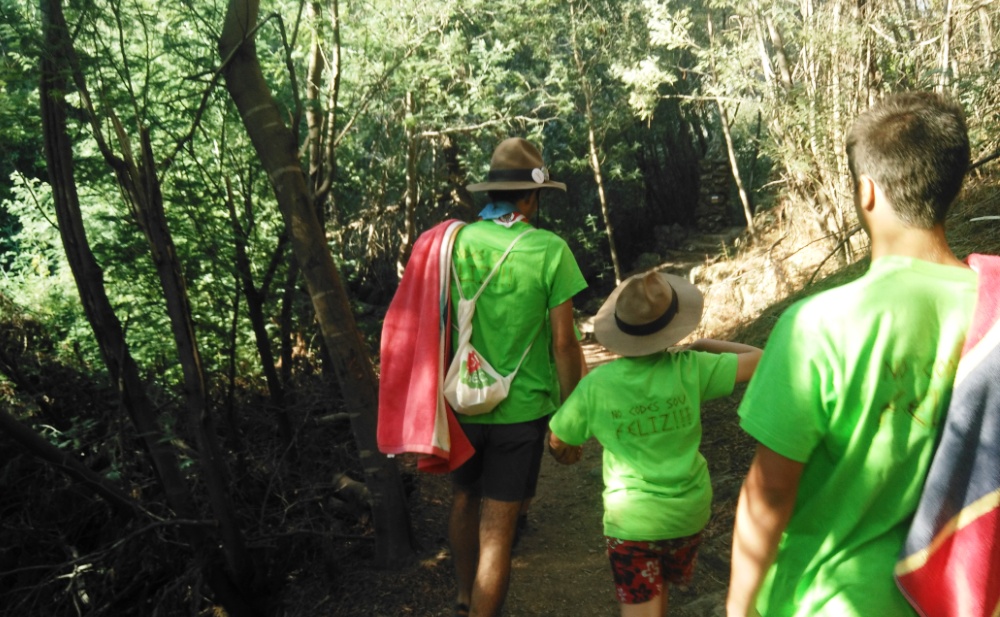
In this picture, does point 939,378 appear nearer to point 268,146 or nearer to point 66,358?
point 268,146

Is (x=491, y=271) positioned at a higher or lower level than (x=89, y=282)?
lower

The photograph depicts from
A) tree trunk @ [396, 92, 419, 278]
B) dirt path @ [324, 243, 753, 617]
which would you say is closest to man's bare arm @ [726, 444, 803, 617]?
dirt path @ [324, 243, 753, 617]

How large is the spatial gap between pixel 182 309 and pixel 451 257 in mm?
1660

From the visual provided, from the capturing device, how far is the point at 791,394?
1391mm

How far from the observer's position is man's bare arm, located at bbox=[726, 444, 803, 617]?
4.74ft

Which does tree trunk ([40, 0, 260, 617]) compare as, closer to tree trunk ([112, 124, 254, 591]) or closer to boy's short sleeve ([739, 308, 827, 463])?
tree trunk ([112, 124, 254, 591])

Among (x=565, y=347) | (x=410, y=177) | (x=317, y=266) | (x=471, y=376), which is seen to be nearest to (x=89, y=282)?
(x=317, y=266)

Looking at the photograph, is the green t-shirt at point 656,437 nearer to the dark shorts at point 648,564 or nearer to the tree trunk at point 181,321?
the dark shorts at point 648,564

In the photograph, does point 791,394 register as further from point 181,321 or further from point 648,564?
point 181,321

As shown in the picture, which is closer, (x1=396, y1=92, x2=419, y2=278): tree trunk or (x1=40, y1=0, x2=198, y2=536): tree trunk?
(x1=40, y1=0, x2=198, y2=536): tree trunk

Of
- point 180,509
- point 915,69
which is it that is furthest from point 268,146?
point 915,69

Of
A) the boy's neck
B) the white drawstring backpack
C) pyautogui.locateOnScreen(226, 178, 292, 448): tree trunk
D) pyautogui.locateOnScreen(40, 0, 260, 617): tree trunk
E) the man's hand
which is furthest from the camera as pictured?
pyautogui.locateOnScreen(226, 178, 292, 448): tree trunk

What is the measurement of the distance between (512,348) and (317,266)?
1.54m

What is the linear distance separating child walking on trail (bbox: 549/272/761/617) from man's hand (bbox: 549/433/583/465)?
0.52 ft
